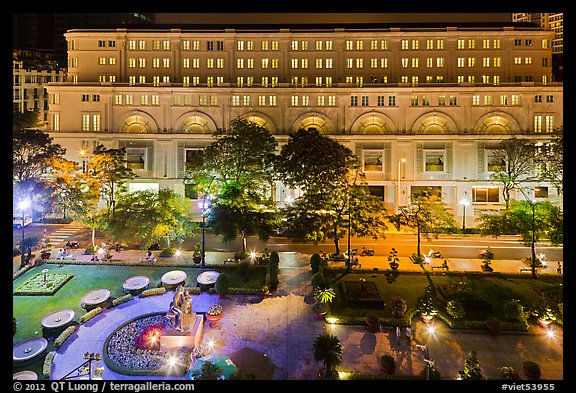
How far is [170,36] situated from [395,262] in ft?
188

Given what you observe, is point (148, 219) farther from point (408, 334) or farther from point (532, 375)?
point (532, 375)

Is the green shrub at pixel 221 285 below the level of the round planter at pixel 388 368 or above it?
above

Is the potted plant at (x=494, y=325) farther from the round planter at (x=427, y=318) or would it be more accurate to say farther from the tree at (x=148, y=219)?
the tree at (x=148, y=219)

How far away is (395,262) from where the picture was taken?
119ft

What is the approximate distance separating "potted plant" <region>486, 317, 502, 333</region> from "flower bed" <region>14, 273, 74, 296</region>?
31.7 meters

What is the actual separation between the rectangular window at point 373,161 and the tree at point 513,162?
17.7m

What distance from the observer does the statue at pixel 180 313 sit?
2150cm

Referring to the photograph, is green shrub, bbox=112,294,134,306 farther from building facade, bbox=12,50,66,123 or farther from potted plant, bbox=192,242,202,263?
building facade, bbox=12,50,66,123

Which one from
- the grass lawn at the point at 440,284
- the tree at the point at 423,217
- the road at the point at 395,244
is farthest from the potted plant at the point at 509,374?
the road at the point at 395,244

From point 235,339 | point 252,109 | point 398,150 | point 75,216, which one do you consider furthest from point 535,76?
point 75,216

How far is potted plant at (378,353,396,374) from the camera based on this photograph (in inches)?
764

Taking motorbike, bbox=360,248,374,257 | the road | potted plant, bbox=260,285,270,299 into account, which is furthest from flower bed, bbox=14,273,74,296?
motorbike, bbox=360,248,374,257

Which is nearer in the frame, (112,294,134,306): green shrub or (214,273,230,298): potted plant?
(112,294,134,306): green shrub

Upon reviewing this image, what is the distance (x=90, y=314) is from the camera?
25.0 metres
